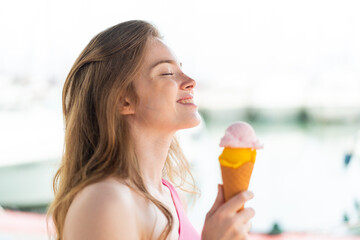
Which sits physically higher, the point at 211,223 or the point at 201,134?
the point at 211,223

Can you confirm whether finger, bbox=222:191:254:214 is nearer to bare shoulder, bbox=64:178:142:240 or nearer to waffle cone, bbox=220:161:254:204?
waffle cone, bbox=220:161:254:204

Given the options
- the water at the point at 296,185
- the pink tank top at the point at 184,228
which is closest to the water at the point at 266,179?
the water at the point at 296,185

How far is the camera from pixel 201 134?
338 centimetres

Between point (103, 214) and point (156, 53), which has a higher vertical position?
point (156, 53)

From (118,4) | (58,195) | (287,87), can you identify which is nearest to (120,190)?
(58,195)

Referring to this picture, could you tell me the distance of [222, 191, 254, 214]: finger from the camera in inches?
24.5

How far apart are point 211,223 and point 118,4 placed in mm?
3373

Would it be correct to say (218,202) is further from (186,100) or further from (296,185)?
(296,185)

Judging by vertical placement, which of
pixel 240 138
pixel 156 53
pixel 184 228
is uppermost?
pixel 156 53

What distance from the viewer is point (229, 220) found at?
0.61 meters

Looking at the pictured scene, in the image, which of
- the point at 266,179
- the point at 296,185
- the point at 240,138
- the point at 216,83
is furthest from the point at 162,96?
the point at 216,83

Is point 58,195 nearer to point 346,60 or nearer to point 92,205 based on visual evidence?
point 92,205

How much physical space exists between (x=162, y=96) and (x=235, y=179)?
0.22 meters

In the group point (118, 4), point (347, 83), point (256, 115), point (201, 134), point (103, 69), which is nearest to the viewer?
point (103, 69)
